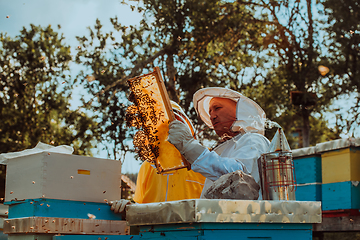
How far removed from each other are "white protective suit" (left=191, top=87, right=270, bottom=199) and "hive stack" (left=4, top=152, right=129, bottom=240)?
2.60ft

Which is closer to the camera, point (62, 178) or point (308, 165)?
point (62, 178)

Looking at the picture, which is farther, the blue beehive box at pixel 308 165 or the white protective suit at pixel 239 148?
the blue beehive box at pixel 308 165

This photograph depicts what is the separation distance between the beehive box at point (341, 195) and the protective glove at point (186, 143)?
3.72 meters

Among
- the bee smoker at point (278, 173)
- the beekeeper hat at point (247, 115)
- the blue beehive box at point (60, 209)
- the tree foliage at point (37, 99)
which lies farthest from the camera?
the tree foliage at point (37, 99)

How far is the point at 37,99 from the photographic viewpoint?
12.1 metres

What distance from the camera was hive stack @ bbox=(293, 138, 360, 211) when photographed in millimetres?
5086

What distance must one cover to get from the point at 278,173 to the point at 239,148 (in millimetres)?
451

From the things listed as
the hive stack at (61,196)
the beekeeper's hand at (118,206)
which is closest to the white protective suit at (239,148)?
the beekeeper's hand at (118,206)

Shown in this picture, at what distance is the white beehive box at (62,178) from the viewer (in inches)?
102

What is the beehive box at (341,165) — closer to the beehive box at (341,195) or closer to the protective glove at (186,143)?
the beehive box at (341,195)

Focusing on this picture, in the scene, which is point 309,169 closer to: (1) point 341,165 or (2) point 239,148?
(1) point 341,165

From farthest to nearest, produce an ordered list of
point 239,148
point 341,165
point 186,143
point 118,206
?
point 341,165 → point 118,206 → point 239,148 → point 186,143

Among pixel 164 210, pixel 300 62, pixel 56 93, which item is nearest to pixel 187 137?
pixel 164 210

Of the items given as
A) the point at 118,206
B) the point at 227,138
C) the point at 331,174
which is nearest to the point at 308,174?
the point at 331,174
